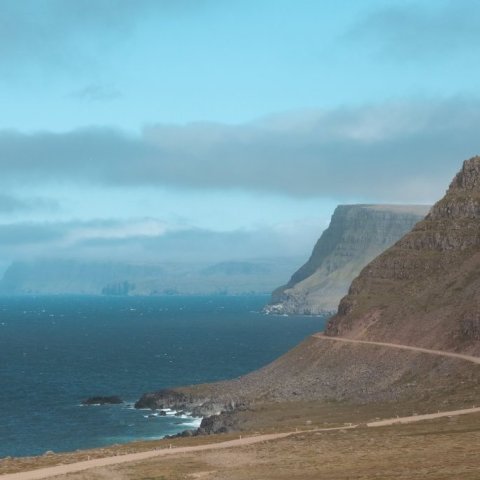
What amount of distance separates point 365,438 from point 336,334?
9607 centimetres

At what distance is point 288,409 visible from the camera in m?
130

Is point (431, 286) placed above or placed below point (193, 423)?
above

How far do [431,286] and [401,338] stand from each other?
15.1m

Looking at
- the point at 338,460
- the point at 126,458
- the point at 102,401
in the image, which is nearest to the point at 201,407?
the point at 102,401

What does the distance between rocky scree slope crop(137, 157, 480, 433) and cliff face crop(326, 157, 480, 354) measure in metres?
0.23

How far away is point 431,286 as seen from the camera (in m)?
165

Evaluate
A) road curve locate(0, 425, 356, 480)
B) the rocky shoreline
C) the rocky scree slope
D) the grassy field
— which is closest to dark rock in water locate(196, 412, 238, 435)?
the rocky shoreline

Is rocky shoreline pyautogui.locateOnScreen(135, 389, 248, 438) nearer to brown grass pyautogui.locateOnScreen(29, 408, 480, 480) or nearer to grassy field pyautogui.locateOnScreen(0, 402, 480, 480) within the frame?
grassy field pyautogui.locateOnScreen(0, 402, 480, 480)

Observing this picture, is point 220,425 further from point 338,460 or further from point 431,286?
point 431,286

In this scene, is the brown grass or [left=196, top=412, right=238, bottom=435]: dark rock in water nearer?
the brown grass

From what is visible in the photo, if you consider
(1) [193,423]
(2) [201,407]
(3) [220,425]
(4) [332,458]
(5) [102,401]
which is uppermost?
(4) [332,458]

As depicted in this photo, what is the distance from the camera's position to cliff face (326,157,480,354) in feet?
485

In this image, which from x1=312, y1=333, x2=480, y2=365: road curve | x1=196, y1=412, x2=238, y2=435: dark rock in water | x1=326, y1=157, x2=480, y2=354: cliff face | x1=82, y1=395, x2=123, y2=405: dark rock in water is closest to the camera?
x1=196, y1=412, x2=238, y2=435: dark rock in water

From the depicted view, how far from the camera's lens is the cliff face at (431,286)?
148 meters
